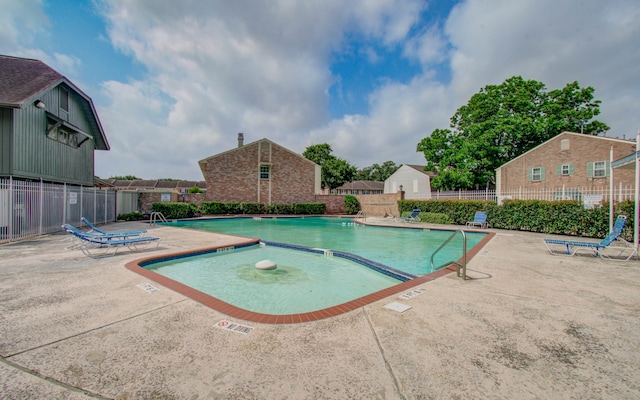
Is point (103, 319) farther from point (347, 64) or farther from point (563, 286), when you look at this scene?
point (347, 64)

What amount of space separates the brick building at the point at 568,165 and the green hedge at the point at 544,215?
430 inches

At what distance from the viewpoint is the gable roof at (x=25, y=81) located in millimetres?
11005

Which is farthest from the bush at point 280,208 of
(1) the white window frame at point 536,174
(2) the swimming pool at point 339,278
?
(1) the white window frame at point 536,174

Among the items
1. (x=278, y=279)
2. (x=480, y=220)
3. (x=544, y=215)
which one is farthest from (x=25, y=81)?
(x=544, y=215)

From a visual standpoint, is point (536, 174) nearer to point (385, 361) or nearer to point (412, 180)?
point (412, 180)

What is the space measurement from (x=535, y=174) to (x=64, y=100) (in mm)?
34658

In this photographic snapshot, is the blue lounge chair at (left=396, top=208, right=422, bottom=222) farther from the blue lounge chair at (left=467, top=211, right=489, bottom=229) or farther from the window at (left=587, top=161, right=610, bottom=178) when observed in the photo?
the window at (left=587, top=161, right=610, bottom=178)

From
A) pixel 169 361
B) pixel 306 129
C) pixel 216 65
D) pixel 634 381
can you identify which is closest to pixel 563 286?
pixel 634 381

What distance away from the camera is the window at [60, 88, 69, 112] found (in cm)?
1454

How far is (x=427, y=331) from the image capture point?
297 centimetres

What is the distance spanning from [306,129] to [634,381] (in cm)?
2730

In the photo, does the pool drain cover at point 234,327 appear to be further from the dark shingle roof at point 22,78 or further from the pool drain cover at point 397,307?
the dark shingle roof at point 22,78

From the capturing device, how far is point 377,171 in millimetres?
84188

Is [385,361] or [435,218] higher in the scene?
[435,218]
